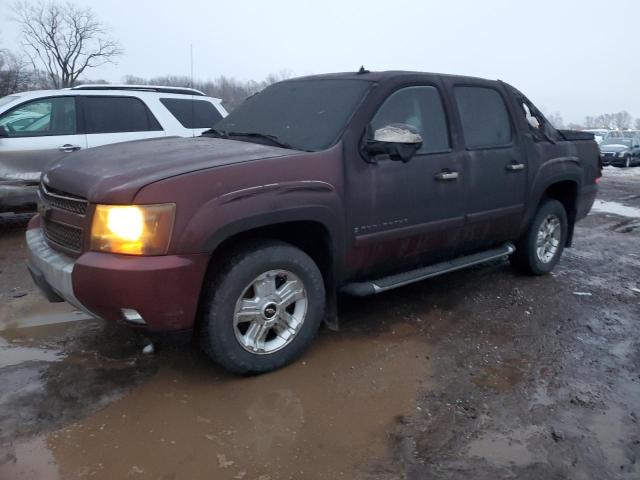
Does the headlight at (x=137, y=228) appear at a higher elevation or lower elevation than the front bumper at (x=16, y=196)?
higher

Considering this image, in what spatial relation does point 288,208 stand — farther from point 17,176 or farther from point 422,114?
point 17,176

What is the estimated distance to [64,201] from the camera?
3.22 m

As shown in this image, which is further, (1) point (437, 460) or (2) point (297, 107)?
(2) point (297, 107)

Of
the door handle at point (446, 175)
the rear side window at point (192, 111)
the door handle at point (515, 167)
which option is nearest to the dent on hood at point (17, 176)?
the rear side window at point (192, 111)

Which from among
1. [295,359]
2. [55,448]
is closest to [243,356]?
[295,359]

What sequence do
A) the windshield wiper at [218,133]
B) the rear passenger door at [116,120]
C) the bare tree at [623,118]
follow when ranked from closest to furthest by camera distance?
the windshield wiper at [218,133] < the rear passenger door at [116,120] < the bare tree at [623,118]

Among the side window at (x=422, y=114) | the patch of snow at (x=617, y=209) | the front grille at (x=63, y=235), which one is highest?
the side window at (x=422, y=114)

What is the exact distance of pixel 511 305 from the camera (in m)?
4.78

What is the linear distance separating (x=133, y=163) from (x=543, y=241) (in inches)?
161

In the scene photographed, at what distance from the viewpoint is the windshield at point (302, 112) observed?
3734 millimetres

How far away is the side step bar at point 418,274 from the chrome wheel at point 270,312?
460mm

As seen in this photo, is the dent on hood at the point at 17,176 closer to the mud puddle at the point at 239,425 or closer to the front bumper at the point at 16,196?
the front bumper at the point at 16,196

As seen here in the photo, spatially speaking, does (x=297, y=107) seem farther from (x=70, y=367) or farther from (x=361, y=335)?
(x=70, y=367)

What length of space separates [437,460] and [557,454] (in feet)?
1.97
